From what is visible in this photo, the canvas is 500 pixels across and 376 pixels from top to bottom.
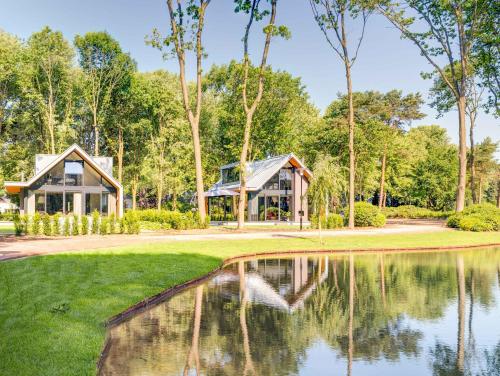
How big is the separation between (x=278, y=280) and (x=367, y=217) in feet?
70.9

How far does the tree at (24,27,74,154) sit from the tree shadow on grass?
37.8 metres

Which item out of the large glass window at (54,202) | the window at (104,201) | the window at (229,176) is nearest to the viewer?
the large glass window at (54,202)

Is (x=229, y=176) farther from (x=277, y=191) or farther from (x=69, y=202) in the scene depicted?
(x=69, y=202)

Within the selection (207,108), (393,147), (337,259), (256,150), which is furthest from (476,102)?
(337,259)

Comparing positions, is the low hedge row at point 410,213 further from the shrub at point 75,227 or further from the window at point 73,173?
the shrub at point 75,227

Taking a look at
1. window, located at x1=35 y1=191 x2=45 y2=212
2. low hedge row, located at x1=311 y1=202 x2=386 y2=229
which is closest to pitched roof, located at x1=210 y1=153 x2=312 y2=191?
low hedge row, located at x1=311 y1=202 x2=386 y2=229

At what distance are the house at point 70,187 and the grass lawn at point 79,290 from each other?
1983 cm

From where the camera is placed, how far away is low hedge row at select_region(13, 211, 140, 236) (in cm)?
2447

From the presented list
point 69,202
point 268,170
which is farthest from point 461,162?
point 69,202

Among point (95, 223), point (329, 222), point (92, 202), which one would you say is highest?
point (92, 202)

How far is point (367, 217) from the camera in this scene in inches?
1315

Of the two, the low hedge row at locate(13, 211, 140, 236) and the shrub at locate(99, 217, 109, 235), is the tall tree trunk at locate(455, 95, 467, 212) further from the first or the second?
the shrub at locate(99, 217, 109, 235)

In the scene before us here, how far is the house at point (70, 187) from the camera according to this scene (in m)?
35.9

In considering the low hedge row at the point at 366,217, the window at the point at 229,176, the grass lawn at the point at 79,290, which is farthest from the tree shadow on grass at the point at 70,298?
the window at the point at 229,176
